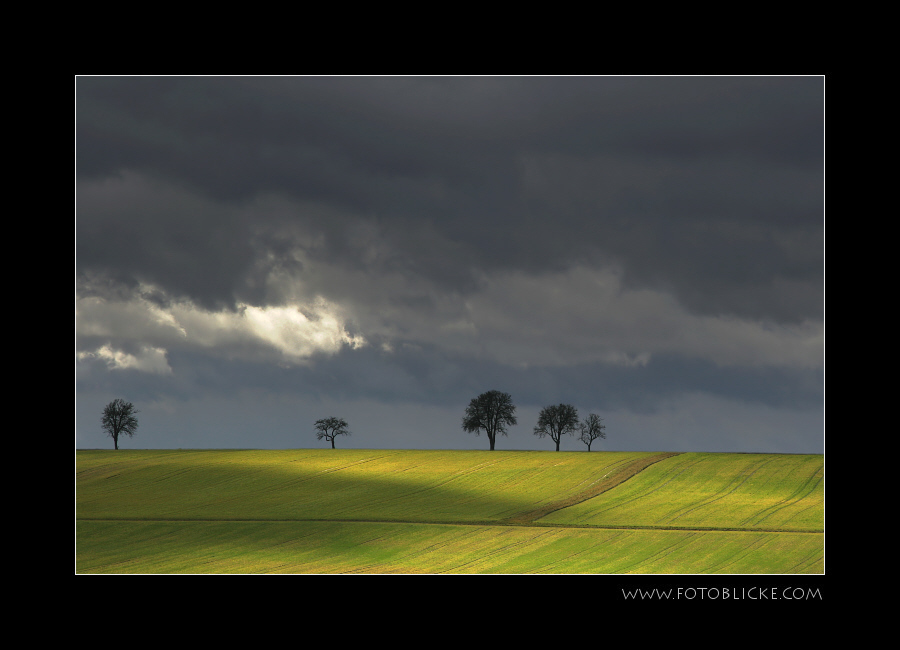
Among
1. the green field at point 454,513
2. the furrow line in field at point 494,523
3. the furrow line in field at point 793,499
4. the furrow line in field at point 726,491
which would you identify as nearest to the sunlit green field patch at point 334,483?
the green field at point 454,513

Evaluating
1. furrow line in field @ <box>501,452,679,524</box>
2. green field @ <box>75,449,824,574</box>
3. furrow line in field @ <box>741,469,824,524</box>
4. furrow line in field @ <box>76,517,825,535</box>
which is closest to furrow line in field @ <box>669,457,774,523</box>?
green field @ <box>75,449,824,574</box>

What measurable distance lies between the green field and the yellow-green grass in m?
0.18

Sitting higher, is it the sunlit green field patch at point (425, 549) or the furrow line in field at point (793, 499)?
the furrow line in field at point (793, 499)

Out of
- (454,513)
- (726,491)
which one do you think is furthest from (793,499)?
(454,513)

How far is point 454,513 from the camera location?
5531 centimetres

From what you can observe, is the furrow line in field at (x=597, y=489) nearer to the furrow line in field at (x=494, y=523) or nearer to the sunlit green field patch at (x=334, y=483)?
the sunlit green field patch at (x=334, y=483)

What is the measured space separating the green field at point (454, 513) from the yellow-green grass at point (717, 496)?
0.59 feet

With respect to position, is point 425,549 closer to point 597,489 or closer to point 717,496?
point 597,489

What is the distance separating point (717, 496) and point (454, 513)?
830 inches

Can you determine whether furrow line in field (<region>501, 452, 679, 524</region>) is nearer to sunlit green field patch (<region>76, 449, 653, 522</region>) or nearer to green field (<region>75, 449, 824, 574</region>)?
green field (<region>75, 449, 824, 574</region>)

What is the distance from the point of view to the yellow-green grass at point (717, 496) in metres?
50.1

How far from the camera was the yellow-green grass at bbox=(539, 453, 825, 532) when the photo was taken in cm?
5012

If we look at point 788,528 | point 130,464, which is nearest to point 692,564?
point 788,528
